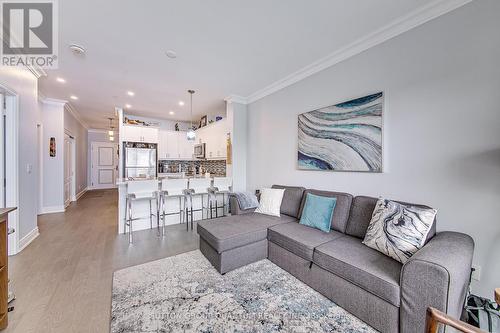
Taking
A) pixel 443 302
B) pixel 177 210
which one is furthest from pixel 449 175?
pixel 177 210

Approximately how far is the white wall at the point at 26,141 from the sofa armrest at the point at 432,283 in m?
4.59

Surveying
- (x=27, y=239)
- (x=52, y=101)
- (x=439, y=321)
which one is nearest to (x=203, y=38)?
(x=439, y=321)

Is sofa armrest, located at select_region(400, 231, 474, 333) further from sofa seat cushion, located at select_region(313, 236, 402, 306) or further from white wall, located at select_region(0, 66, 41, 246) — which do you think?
white wall, located at select_region(0, 66, 41, 246)

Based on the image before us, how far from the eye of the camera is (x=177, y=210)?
432cm

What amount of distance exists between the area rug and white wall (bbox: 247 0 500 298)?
1.32 m

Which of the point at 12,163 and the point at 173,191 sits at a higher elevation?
the point at 12,163

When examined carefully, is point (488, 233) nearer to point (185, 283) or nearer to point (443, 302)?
point (443, 302)

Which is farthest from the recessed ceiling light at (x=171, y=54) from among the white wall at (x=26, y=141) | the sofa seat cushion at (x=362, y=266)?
the sofa seat cushion at (x=362, y=266)

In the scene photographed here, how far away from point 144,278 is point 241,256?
109 cm

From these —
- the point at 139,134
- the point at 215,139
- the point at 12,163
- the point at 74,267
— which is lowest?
the point at 74,267

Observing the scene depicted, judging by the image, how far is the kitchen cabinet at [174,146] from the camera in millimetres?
6321

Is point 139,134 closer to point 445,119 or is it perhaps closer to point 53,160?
point 53,160

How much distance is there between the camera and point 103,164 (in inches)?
360
